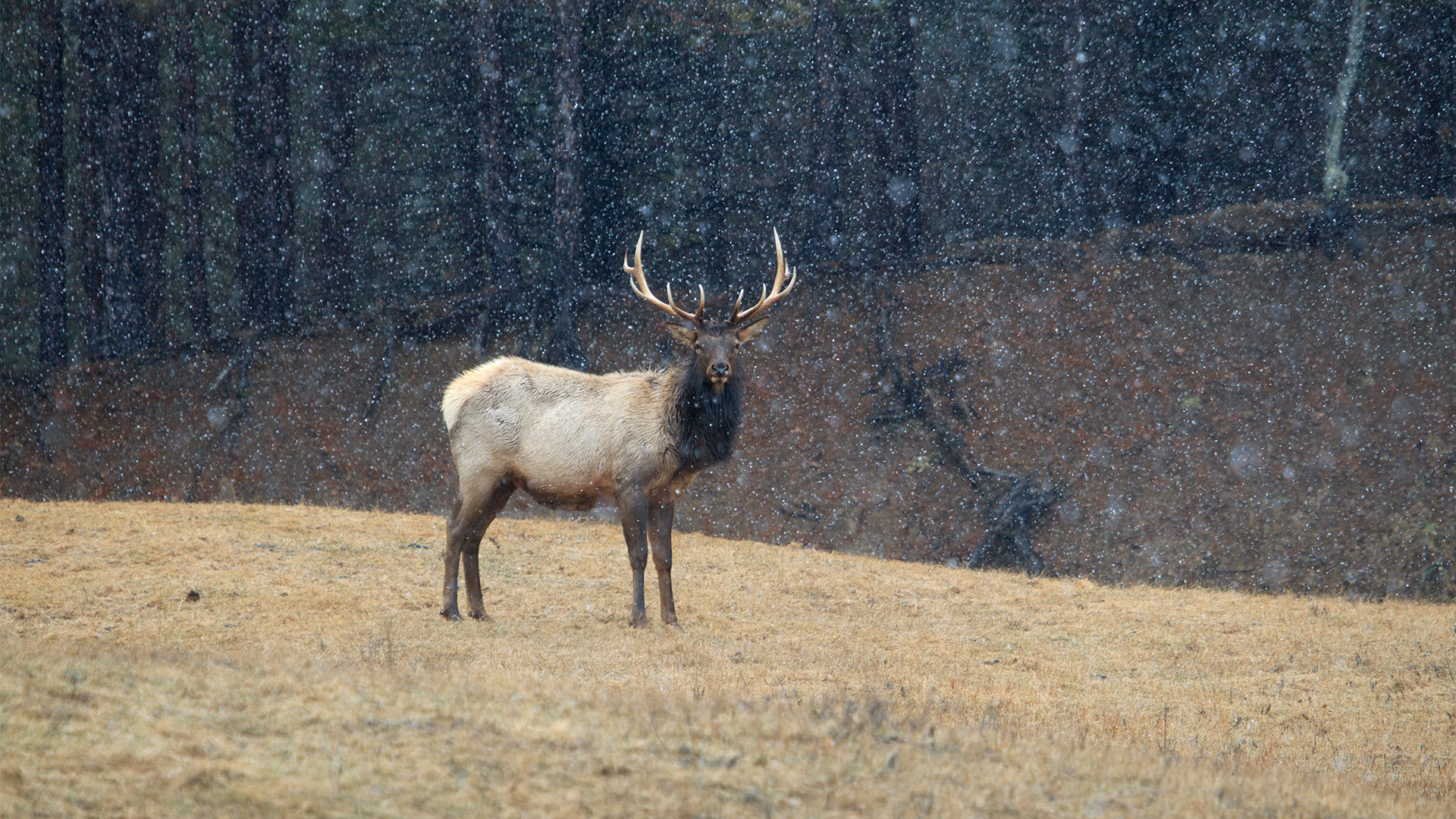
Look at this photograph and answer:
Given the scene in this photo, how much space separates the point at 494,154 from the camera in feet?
70.2

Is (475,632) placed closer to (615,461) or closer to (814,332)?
(615,461)

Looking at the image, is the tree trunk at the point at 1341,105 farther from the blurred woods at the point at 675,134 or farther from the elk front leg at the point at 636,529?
the elk front leg at the point at 636,529

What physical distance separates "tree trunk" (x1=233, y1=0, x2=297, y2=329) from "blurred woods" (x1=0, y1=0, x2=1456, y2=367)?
0.06 metres

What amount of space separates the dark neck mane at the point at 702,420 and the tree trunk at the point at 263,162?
53.8 feet

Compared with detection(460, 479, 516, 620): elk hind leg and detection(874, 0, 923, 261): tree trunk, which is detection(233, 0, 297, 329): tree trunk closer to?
detection(874, 0, 923, 261): tree trunk

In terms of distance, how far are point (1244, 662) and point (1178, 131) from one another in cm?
1625

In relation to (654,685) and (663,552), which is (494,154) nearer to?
(663,552)

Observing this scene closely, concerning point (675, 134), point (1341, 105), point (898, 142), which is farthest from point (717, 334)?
point (1341, 105)

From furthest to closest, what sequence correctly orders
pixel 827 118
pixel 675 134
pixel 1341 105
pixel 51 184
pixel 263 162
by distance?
pixel 51 184 < pixel 263 162 < pixel 675 134 < pixel 827 118 < pixel 1341 105

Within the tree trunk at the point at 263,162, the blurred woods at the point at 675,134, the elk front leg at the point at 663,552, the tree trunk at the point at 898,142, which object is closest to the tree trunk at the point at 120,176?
the blurred woods at the point at 675,134

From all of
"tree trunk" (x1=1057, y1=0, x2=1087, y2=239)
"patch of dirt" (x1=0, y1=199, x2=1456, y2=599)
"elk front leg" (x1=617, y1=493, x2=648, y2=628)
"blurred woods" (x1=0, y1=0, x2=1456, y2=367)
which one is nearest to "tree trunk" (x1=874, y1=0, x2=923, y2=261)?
"blurred woods" (x1=0, y1=0, x2=1456, y2=367)

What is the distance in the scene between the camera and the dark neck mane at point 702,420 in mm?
10797

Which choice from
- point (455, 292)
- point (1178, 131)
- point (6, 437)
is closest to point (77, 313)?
point (6, 437)

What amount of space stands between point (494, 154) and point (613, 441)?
12003 millimetres
